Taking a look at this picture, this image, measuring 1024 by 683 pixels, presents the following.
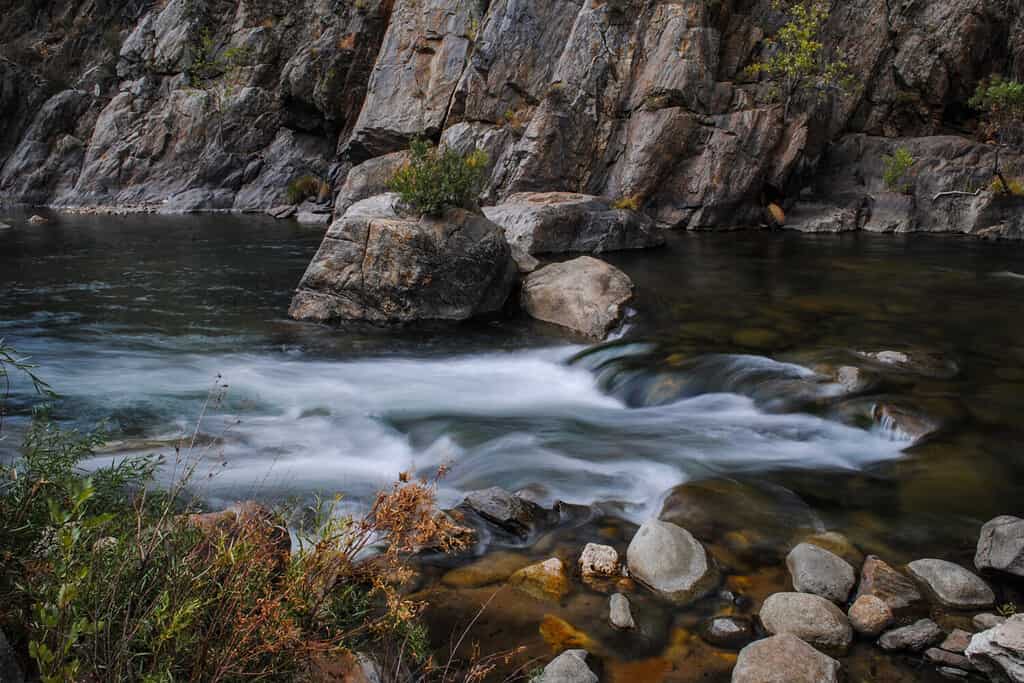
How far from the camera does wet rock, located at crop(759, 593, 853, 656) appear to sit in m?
4.38

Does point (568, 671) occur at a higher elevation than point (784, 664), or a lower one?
lower

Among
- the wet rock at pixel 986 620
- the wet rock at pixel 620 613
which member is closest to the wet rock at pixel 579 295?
the wet rock at pixel 620 613

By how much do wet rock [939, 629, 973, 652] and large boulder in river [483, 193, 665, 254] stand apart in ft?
54.0

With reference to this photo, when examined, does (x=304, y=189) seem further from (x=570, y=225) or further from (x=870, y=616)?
(x=870, y=616)

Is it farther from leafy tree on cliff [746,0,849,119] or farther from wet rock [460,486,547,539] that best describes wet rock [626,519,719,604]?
leafy tree on cliff [746,0,849,119]

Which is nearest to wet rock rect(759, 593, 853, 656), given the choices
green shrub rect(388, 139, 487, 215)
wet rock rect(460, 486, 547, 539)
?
wet rock rect(460, 486, 547, 539)

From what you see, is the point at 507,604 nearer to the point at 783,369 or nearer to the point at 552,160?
the point at 783,369

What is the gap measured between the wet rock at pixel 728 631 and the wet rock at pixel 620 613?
19.1 inches

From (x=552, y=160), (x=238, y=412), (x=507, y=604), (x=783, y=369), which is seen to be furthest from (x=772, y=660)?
(x=552, y=160)

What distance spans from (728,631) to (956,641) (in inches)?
53.7

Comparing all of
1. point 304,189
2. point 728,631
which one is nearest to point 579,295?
point 728,631

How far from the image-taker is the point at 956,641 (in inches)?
168

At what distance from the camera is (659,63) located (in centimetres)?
2806

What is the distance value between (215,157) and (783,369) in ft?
127
